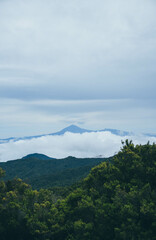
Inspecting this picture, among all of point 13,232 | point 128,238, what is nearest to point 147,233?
point 128,238

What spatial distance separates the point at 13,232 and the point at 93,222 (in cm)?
1073

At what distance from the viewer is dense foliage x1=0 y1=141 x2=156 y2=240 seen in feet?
77.5

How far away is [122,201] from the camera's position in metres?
25.3

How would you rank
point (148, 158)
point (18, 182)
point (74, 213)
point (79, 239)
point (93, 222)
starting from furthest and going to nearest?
point (18, 182) → point (148, 158) → point (74, 213) → point (93, 222) → point (79, 239)

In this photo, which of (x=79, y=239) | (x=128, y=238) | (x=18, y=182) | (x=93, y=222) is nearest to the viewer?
(x=128, y=238)

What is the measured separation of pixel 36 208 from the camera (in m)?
30.4

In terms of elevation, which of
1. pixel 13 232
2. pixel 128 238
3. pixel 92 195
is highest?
pixel 92 195

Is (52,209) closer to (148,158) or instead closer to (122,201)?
(122,201)

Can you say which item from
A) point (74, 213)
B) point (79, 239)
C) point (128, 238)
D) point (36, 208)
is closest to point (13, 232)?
point (36, 208)

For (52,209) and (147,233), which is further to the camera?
(52,209)

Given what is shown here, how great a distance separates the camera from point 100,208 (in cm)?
2627

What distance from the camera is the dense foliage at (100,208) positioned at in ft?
77.5

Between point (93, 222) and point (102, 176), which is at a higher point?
point (102, 176)

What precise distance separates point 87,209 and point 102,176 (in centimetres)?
654
